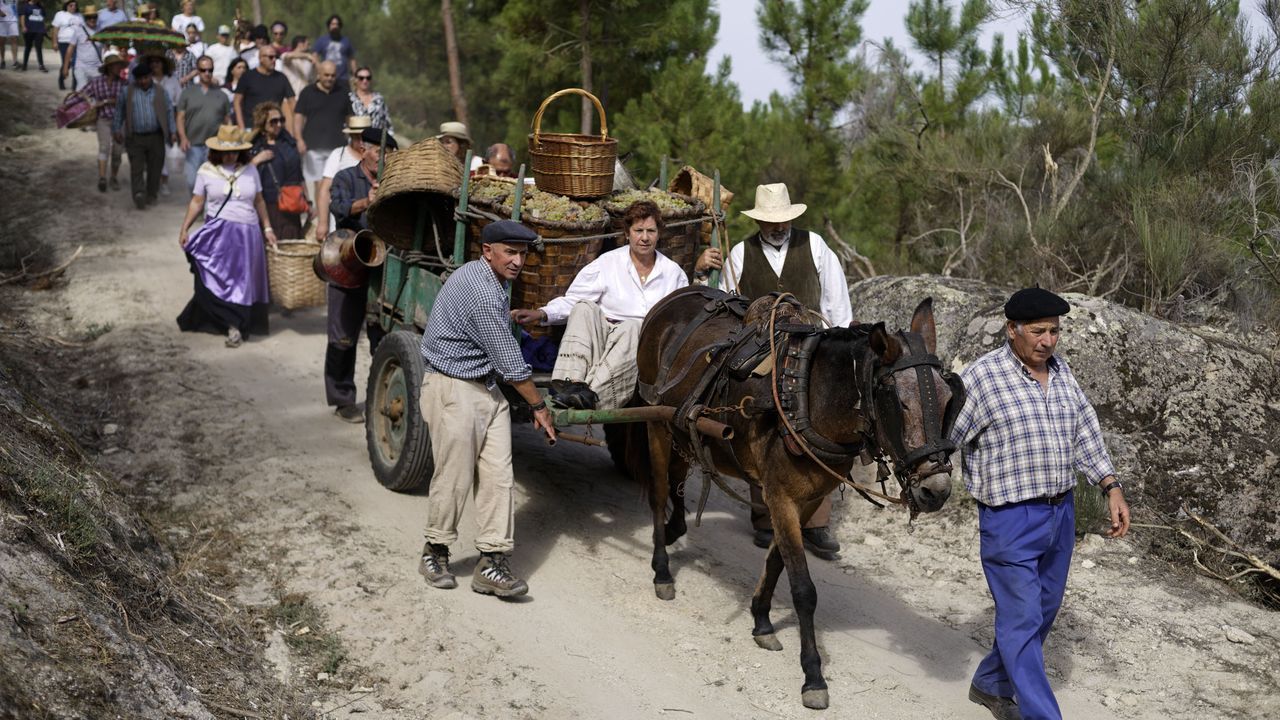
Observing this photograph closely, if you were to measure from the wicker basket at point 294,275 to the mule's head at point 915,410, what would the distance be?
7.32m

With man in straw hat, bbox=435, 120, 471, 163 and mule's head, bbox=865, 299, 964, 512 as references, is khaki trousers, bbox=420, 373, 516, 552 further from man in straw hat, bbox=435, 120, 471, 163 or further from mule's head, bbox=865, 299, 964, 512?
man in straw hat, bbox=435, 120, 471, 163

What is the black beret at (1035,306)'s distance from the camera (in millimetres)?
4953

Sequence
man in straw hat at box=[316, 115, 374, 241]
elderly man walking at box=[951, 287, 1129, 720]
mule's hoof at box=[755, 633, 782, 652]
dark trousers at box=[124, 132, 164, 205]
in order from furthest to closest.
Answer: dark trousers at box=[124, 132, 164, 205]
man in straw hat at box=[316, 115, 374, 241]
mule's hoof at box=[755, 633, 782, 652]
elderly man walking at box=[951, 287, 1129, 720]

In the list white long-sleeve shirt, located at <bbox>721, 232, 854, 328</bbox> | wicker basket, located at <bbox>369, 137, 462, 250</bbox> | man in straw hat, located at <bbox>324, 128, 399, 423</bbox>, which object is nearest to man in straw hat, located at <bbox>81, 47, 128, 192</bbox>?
man in straw hat, located at <bbox>324, 128, 399, 423</bbox>

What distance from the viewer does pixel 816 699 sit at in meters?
5.59

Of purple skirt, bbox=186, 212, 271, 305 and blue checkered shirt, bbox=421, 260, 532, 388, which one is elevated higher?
blue checkered shirt, bbox=421, 260, 532, 388

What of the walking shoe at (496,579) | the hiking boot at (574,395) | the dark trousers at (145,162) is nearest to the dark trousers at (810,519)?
the hiking boot at (574,395)

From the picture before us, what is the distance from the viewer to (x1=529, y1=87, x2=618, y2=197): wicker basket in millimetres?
7184

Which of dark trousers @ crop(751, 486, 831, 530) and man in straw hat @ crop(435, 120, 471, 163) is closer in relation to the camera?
dark trousers @ crop(751, 486, 831, 530)

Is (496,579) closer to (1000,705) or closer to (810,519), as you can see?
(810,519)

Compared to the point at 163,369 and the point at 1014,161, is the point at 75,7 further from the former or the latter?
the point at 1014,161

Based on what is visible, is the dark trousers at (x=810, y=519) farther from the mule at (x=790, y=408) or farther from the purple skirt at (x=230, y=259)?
the purple skirt at (x=230, y=259)

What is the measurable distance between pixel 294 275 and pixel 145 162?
602 cm

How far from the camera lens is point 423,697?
5504 millimetres
